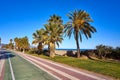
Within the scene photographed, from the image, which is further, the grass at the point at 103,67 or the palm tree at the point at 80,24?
the palm tree at the point at 80,24

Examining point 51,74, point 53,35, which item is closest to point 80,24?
point 53,35

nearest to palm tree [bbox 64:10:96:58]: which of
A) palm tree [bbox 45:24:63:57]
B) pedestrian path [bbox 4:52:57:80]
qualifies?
palm tree [bbox 45:24:63:57]

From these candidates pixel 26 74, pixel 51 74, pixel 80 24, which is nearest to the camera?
pixel 51 74

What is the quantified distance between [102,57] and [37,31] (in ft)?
109

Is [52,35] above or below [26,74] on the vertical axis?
above

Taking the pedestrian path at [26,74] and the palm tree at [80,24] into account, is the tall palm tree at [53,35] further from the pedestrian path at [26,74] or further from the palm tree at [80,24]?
the pedestrian path at [26,74]

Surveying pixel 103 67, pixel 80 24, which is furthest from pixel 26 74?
pixel 80 24

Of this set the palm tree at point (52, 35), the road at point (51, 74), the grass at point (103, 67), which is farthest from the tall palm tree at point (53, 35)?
the road at point (51, 74)

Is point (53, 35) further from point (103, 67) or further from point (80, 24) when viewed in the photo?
point (103, 67)

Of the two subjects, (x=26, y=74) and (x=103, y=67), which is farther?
(x=103, y=67)

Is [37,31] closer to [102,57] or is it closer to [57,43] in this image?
[57,43]

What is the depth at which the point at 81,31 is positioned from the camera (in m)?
41.2

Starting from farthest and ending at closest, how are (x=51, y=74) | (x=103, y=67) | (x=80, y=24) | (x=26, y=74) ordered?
(x=80, y=24) → (x=103, y=67) → (x=26, y=74) → (x=51, y=74)

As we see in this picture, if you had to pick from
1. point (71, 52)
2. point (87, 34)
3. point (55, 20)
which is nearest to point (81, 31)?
point (87, 34)
